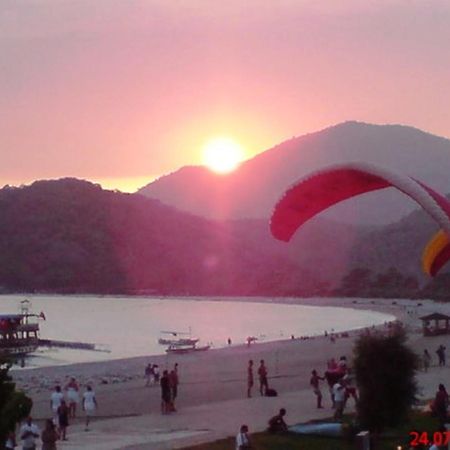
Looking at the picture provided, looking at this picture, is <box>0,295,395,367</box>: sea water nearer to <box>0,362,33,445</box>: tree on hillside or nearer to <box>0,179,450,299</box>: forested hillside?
<box>0,179,450,299</box>: forested hillside

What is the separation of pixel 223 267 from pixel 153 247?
32.7 feet

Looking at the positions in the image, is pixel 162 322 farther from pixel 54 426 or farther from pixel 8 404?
pixel 8 404

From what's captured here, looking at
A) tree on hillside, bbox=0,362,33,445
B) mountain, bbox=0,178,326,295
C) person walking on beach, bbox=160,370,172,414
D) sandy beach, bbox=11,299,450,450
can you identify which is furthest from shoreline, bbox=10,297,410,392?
mountain, bbox=0,178,326,295

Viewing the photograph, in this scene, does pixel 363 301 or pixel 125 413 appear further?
pixel 363 301

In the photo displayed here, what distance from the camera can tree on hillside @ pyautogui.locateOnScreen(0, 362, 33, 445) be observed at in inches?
494

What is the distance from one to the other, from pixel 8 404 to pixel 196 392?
1511cm

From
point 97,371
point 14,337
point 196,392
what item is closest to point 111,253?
point 14,337

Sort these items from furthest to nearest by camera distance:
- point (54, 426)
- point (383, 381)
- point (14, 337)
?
point (14, 337) → point (54, 426) → point (383, 381)

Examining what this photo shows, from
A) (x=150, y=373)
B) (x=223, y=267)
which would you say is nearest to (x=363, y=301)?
(x=223, y=267)

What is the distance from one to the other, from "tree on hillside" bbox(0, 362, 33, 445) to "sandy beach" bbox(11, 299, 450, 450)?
325cm

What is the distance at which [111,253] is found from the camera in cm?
16062

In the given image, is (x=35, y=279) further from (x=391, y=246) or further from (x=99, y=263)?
(x=391, y=246)

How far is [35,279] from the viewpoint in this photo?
523 ft
